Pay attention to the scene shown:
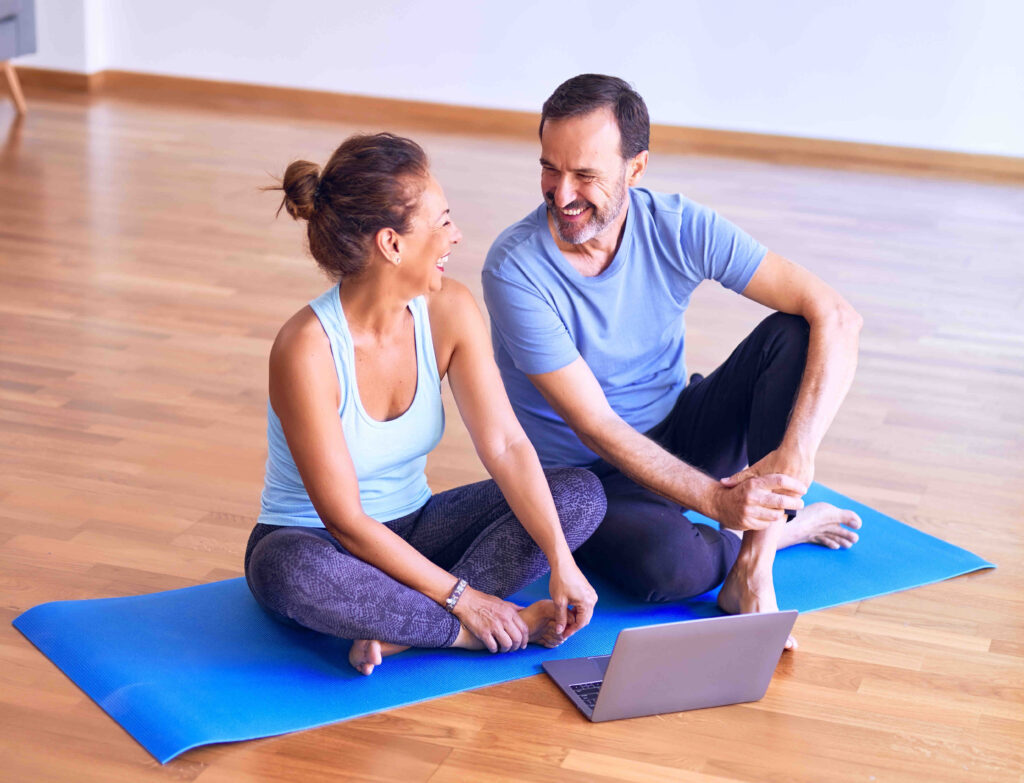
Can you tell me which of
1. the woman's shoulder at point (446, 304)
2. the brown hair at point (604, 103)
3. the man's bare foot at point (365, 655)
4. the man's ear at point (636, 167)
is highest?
the brown hair at point (604, 103)

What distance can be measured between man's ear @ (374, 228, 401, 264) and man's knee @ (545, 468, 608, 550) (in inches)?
16.7

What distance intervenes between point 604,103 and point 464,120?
4703 millimetres

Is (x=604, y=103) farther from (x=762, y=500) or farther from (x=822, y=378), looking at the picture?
(x=762, y=500)

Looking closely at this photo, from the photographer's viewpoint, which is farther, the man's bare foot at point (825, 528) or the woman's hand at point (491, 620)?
the man's bare foot at point (825, 528)

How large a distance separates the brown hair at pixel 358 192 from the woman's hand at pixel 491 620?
Result: 1.66 ft

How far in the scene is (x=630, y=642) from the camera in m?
1.58


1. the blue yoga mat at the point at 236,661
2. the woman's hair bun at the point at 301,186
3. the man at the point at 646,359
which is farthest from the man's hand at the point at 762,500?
the woman's hair bun at the point at 301,186

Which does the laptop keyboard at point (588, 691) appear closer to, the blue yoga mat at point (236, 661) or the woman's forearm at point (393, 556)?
the blue yoga mat at point (236, 661)

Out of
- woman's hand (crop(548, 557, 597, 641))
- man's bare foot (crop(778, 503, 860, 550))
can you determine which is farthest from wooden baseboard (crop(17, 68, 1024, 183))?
woman's hand (crop(548, 557, 597, 641))

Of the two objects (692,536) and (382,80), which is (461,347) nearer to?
(692,536)

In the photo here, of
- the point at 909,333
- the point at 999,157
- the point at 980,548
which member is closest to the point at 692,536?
the point at 980,548

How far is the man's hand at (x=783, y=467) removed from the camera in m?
1.87

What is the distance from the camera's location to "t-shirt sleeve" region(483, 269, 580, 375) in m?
1.91

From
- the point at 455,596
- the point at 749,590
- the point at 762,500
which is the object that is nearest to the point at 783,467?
the point at 762,500
